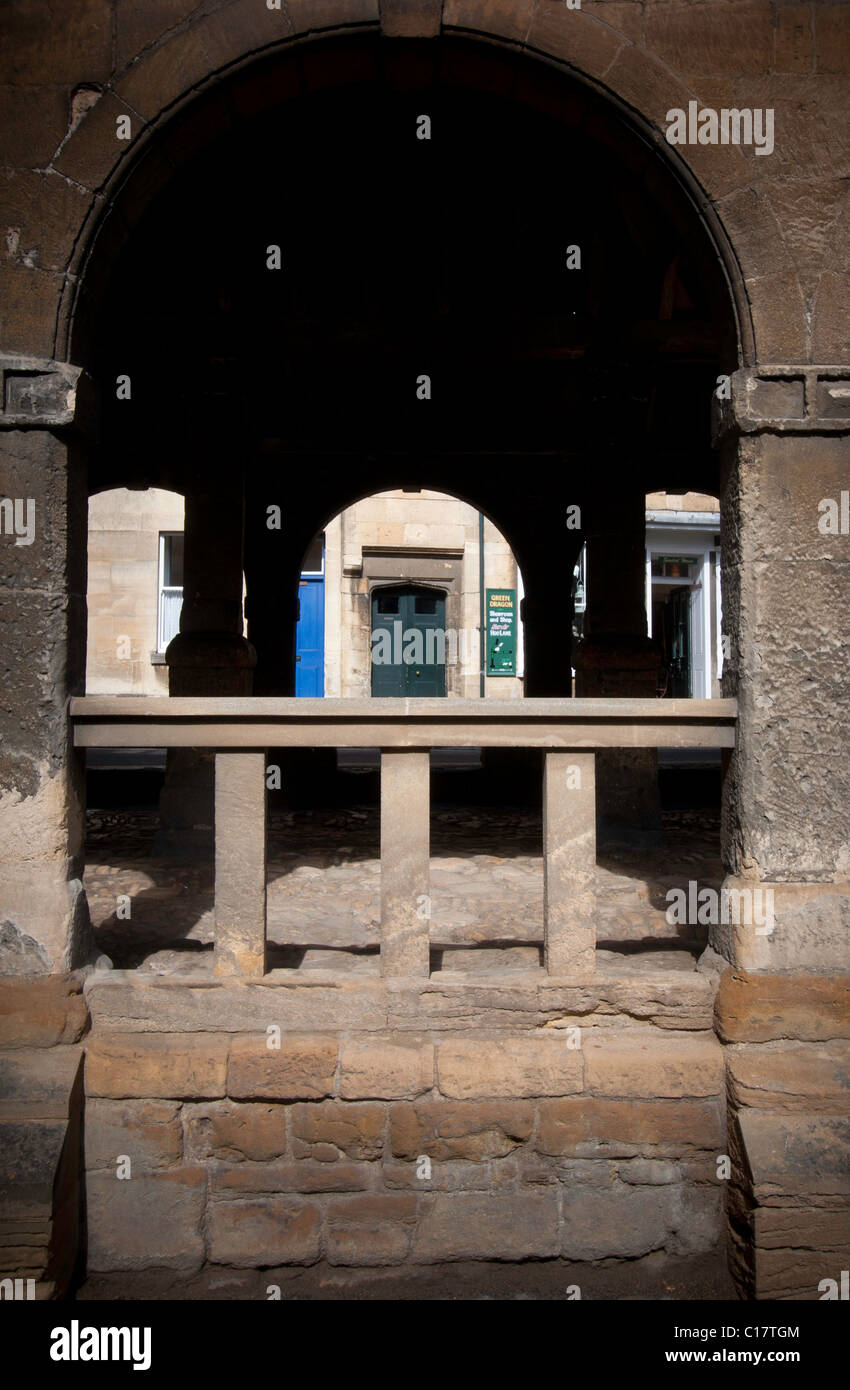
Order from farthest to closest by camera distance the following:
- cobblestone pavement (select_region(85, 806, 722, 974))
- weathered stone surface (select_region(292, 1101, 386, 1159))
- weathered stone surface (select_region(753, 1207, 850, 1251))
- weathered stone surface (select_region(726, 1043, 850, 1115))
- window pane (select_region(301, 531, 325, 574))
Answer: window pane (select_region(301, 531, 325, 574)), cobblestone pavement (select_region(85, 806, 722, 974)), weathered stone surface (select_region(292, 1101, 386, 1159)), weathered stone surface (select_region(726, 1043, 850, 1115)), weathered stone surface (select_region(753, 1207, 850, 1251))

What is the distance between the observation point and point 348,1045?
281cm

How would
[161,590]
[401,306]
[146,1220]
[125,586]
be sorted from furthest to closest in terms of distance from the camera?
[161,590]
[125,586]
[401,306]
[146,1220]

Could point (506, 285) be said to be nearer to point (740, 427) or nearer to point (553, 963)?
point (740, 427)

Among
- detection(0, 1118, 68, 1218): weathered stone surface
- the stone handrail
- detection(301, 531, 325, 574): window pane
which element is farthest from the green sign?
detection(0, 1118, 68, 1218): weathered stone surface

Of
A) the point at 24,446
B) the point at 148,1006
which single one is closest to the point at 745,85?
the point at 24,446

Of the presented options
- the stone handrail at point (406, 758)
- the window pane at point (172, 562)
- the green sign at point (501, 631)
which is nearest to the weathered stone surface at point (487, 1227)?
the stone handrail at point (406, 758)

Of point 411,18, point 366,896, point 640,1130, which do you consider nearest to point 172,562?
point 366,896

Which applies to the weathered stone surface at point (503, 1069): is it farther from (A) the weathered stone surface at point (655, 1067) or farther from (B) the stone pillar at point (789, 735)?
(B) the stone pillar at point (789, 735)

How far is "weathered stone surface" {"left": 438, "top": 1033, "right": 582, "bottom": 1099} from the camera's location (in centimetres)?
278

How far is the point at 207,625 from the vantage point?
5465mm

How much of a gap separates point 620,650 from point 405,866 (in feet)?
10.7

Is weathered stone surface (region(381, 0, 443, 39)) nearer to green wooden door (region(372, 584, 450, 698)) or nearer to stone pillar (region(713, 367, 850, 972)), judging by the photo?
stone pillar (region(713, 367, 850, 972))

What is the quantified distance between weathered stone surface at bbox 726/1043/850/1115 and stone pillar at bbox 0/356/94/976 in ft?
7.39

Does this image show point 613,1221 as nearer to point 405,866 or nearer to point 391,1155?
point 391,1155
